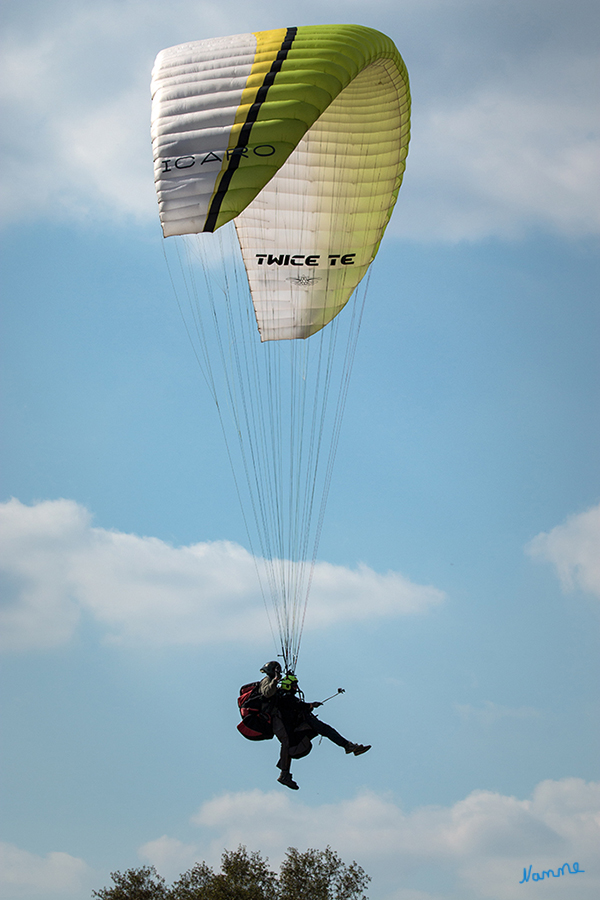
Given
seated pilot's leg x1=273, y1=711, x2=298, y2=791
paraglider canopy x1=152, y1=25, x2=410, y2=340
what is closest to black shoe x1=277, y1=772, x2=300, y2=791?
seated pilot's leg x1=273, y1=711, x2=298, y2=791

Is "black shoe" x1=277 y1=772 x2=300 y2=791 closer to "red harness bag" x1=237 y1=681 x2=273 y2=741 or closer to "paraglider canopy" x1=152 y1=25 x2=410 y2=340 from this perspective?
"red harness bag" x1=237 y1=681 x2=273 y2=741

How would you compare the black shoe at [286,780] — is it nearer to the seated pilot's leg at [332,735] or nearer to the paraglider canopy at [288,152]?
the seated pilot's leg at [332,735]

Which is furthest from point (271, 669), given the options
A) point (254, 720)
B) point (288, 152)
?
point (288, 152)

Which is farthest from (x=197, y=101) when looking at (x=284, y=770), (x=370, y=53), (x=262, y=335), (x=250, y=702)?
(x=284, y=770)

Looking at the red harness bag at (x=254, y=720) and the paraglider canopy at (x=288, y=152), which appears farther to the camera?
→ the red harness bag at (x=254, y=720)

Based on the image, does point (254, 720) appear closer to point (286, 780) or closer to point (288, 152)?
point (286, 780)

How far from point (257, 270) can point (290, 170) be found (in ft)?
5.64

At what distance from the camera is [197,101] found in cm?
1425

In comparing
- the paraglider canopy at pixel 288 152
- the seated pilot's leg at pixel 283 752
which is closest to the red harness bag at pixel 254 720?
the seated pilot's leg at pixel 283 752

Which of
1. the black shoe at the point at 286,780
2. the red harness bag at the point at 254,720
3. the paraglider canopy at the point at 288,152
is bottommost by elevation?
the black shoe at the point at 286,780

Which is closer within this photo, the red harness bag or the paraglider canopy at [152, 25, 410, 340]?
the paraglider canopy at [152, 25, 410, 340]

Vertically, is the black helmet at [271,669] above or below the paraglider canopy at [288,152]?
below

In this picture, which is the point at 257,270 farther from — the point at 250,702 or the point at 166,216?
the point at 250,702

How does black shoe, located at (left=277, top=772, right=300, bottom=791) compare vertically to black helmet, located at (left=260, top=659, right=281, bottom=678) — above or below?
below
